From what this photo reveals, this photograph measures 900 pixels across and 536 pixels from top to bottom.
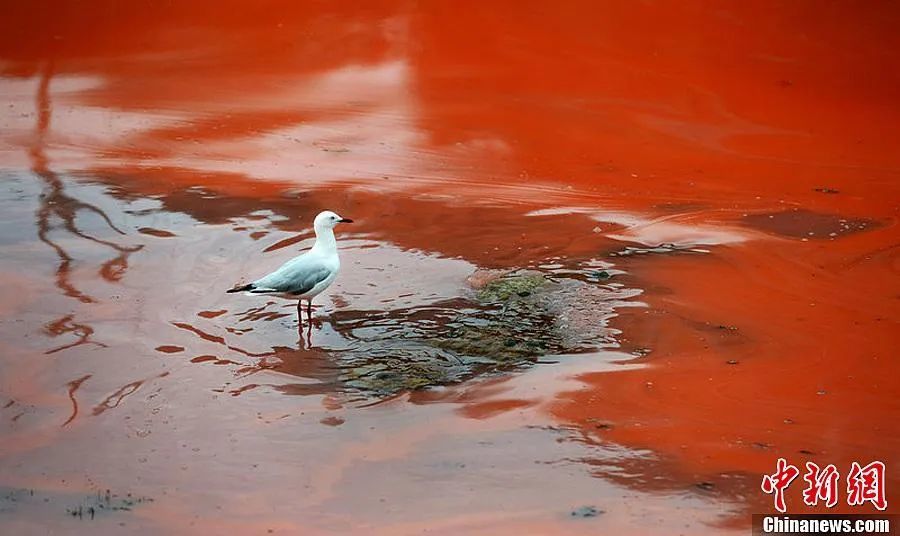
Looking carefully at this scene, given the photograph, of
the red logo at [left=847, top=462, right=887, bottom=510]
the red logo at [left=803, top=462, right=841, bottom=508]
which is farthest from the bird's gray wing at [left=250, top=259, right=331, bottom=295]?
the red logo at [left=847, top=462, right=887, bottom=510]

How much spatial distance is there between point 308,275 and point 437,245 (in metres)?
1.75

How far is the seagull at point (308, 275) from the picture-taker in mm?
7539

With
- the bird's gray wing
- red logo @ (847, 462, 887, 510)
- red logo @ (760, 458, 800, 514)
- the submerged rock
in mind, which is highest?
the bird's gray wing

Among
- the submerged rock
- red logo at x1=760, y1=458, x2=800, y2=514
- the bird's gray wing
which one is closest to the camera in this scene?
red logo at x1=760, y1=458, x2=800, y2=514

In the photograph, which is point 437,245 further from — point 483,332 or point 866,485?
point 866,485

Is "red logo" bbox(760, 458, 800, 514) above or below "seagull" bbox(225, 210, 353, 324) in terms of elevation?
below

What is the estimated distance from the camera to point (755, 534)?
5.11m

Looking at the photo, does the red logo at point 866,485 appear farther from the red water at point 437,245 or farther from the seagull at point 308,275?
the seagull at point 308,275

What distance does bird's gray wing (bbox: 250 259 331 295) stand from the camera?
753 cm

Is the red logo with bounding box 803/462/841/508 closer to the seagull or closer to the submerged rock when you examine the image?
the submerged rock

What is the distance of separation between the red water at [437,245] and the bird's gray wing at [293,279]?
0.32 metres

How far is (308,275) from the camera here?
7.64m

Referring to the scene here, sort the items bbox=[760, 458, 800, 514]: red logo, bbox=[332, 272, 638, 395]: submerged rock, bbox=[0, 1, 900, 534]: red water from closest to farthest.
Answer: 1. bbox=[760, 458, 800, 514]: red logo
2. bbox=[0, 1, 900, 534]: red water
3. bbox=[332, 272, 638, 395]: submerged rock

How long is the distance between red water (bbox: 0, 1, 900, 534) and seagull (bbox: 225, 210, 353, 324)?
28 cm
